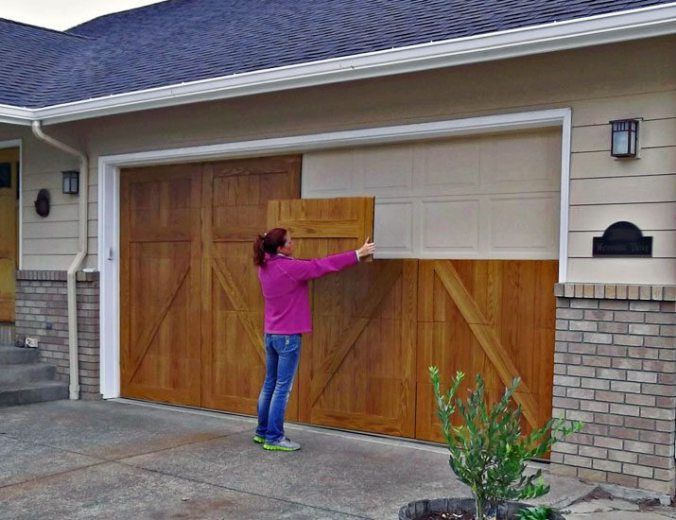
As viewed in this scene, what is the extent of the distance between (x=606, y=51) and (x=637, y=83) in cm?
29

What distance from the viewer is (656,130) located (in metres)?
5.02

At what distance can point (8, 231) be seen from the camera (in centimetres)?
885

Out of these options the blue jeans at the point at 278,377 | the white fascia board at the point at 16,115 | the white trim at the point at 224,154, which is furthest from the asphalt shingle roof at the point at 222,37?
the blue jeans at the point at 278,377

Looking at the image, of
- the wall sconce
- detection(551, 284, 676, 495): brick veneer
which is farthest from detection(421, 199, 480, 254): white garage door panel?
the wall sconce

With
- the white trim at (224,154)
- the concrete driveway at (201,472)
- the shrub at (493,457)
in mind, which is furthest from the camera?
the white trim at (224,154)

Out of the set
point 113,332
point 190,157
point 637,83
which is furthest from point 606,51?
point 113,332

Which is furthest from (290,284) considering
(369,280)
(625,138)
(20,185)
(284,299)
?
(20,185)

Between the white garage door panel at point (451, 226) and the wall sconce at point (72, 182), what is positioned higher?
the wall sconce at point (72, 182)

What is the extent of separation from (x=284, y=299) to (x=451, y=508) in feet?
8.12

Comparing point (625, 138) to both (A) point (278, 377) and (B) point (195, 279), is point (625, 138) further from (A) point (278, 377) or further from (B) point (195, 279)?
(B) point (195, 279)

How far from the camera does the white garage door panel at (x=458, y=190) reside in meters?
5.67

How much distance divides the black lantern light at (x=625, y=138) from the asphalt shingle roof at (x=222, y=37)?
68 cm

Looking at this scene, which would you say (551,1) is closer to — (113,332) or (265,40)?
(265,40)

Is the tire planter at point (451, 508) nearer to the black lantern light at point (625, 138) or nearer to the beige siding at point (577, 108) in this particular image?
the beige siding at point (577, 108)
